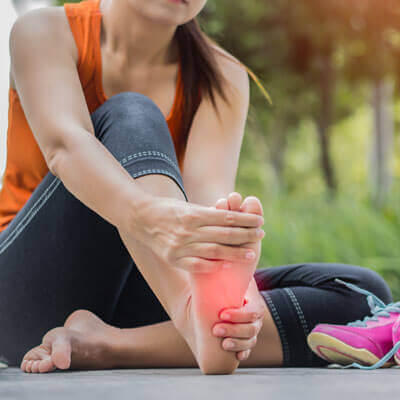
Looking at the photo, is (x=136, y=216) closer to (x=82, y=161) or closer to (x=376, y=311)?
(x=82, y=161)

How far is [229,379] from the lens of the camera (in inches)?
40.6

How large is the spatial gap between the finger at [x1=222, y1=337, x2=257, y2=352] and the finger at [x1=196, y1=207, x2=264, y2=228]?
22 cm

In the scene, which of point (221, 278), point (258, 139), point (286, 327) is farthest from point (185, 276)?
point (258, 139)

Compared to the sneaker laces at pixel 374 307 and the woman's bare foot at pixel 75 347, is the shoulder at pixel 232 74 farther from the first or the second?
the woman's bare foot at pixel 75 347

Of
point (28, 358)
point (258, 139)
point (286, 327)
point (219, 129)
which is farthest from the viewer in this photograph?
point (258, 139)

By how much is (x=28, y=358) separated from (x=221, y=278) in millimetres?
446

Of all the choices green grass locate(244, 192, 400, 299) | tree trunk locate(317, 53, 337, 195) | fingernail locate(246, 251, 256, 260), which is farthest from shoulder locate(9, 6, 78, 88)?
tree trunk locate(317, 53, 337, 195)

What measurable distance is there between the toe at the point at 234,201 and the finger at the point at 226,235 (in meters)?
0.03

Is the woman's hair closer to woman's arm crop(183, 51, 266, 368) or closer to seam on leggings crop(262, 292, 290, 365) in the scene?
woman's arm crop(183, 51, 266, 368)

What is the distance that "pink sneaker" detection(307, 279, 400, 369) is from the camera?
4.11 feet

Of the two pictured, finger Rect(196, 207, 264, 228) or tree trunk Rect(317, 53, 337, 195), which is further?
tree trunk Rect(317, 53, 337, 195)

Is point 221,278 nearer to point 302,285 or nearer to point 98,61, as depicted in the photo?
point 302,285

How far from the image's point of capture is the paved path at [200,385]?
2.75ft

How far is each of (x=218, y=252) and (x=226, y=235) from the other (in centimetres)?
3
